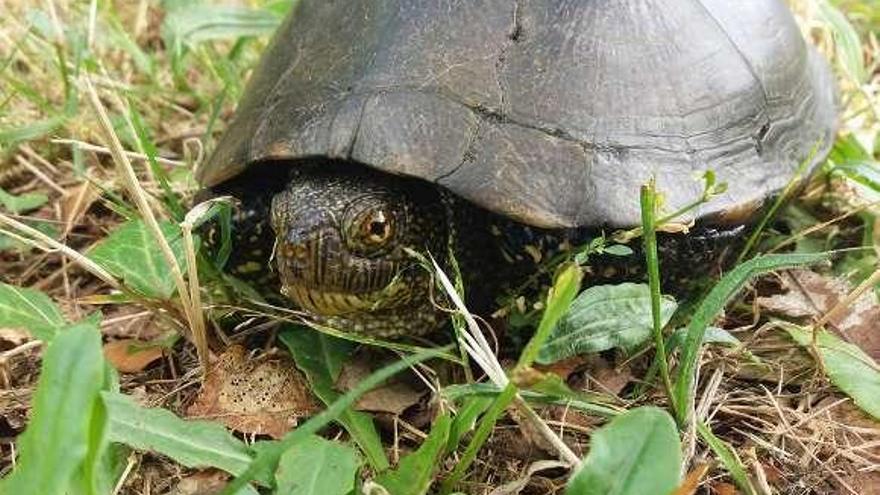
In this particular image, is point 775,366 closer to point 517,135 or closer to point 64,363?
point 517,135

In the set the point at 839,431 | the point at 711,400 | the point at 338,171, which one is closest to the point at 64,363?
the point at 338,171

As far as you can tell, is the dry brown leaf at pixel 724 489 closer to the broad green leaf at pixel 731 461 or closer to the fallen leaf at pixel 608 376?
the broad green leaf at pixel 731 461

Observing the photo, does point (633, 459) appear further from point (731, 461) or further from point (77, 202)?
point (77, 202)

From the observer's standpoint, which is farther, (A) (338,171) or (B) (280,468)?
(A) (338,171)

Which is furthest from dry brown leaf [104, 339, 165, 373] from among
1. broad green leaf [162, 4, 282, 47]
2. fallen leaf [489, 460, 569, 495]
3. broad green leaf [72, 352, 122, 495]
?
broad green leaf [162, 4, 282, 47]

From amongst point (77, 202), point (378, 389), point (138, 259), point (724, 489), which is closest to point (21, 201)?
point (77, 202)
